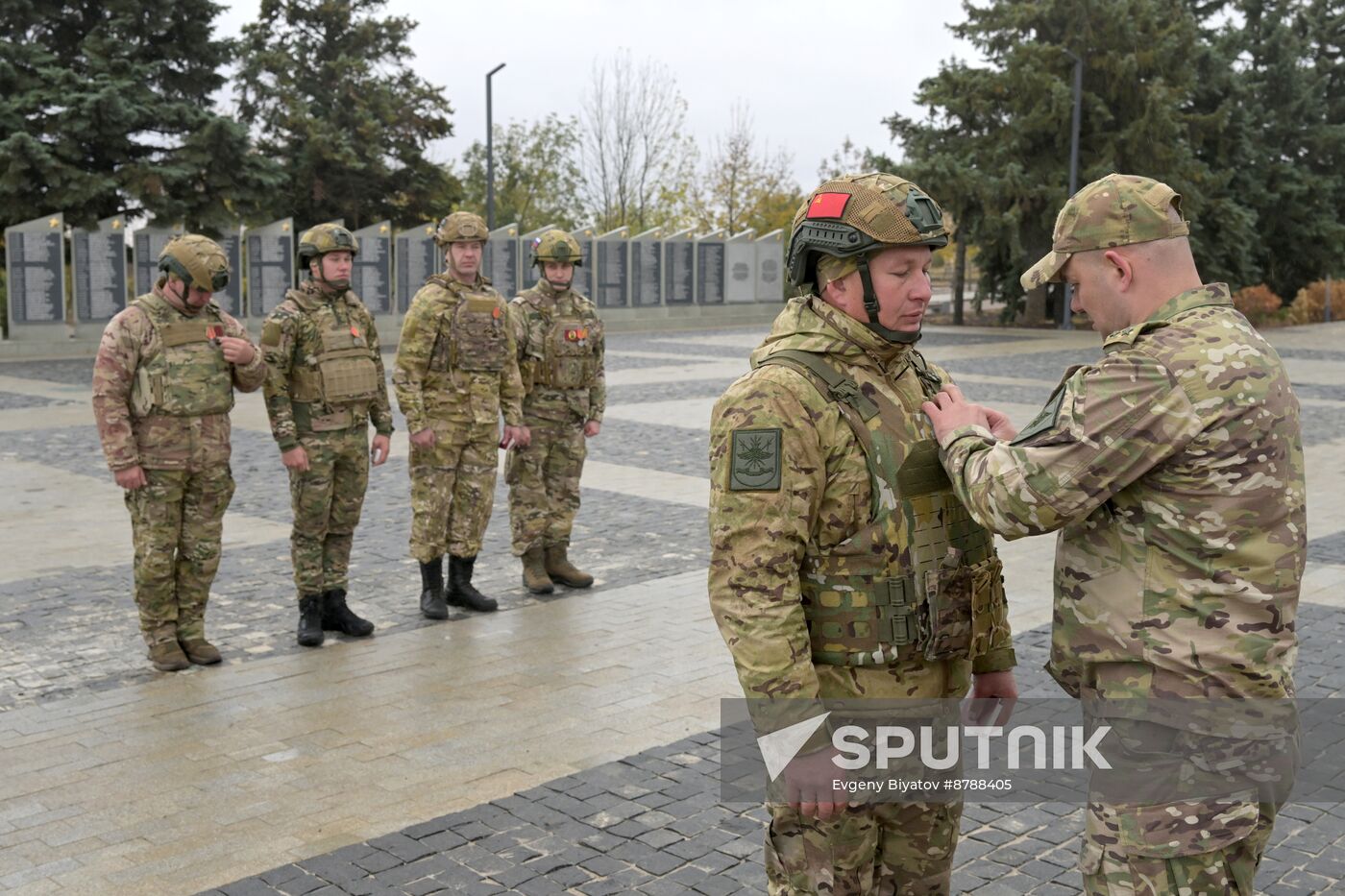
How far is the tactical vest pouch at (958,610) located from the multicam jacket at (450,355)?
480 cm

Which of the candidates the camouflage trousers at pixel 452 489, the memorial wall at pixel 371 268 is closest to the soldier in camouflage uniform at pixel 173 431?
the camouflage trousers at pixel 452 489

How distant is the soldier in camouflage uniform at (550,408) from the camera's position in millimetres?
8164

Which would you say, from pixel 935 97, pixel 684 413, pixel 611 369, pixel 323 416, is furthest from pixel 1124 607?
pixel 935 97

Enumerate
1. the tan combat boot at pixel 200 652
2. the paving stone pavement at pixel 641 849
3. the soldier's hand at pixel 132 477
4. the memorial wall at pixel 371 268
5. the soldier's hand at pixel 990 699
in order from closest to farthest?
the soldier's hand at pixel 990 699 < the paving stone pavement at pixel 641 849 < the soldier's hand at pixel 132 477 < the tan combat boot at pixel 200 652 < the memorial wall at pixel 371 268

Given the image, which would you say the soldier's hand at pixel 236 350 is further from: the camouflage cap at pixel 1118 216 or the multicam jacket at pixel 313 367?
the camouflage cap at pixel 1118 216

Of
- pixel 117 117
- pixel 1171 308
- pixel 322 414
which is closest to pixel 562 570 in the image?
pixel 322 414

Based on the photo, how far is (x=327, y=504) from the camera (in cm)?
714

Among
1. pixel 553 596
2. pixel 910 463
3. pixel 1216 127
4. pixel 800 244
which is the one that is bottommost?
pixel 553 596

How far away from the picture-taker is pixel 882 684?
3.11 m

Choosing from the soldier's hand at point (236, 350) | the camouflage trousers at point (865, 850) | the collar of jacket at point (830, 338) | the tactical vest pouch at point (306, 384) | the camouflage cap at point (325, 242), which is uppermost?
the camouflage cap at point (325, 242)

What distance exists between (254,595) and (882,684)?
18.8ft

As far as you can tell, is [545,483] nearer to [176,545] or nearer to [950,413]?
[176,545]

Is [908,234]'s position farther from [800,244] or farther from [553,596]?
[553,596]

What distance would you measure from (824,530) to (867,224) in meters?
0.70
